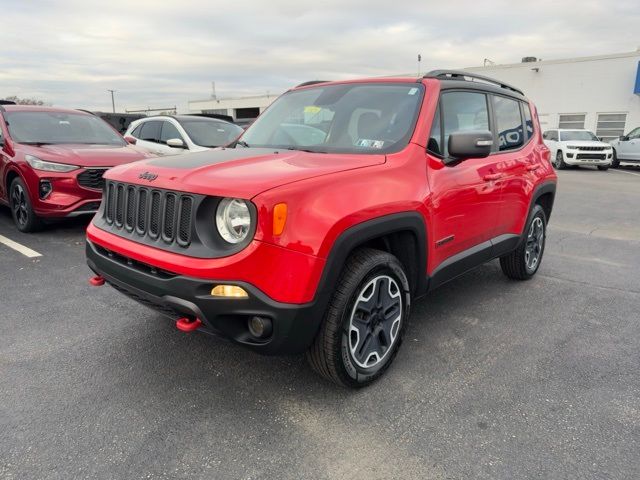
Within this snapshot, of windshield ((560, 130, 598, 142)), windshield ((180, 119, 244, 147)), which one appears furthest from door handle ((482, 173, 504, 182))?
windshield ((560, 130, 598, 142))

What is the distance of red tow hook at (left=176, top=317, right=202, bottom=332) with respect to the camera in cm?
245

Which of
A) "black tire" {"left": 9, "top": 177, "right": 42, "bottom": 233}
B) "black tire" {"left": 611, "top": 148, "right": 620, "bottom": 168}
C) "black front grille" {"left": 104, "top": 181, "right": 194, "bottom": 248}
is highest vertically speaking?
"black front grille" {"left": 104, "top": 181, "right": 194, "bottom": 248}

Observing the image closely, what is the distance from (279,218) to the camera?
7.47 ft

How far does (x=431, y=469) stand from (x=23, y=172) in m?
6.08

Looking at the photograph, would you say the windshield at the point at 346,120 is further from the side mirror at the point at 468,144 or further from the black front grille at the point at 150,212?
the black front grille at the point at 150,212

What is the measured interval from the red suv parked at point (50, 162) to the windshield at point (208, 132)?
141 cm

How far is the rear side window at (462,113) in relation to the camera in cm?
338

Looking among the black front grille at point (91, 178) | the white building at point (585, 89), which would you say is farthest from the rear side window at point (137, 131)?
the white building at point (585, 89)

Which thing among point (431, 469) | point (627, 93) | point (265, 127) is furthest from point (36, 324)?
point (627, 93)

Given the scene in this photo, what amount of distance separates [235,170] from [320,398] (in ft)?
4.42

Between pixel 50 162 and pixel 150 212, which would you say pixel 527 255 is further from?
pixel 50 162

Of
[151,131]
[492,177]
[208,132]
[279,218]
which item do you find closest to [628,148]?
[208,132]

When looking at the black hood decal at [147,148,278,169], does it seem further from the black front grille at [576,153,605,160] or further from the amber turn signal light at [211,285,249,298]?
the black front grille at [576,153,605,160]

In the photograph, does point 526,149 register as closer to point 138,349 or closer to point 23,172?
point 138,349
